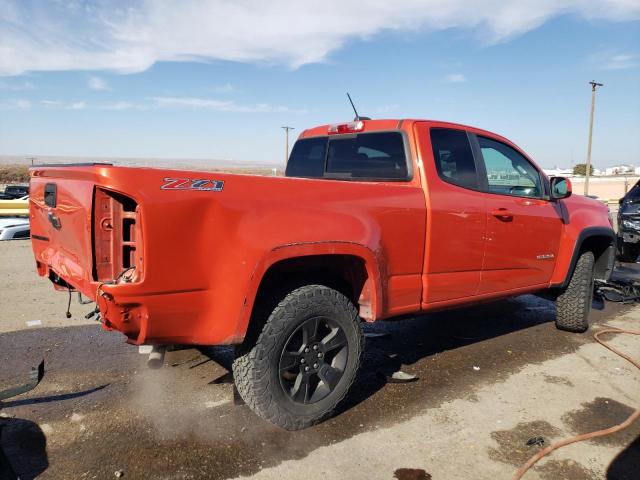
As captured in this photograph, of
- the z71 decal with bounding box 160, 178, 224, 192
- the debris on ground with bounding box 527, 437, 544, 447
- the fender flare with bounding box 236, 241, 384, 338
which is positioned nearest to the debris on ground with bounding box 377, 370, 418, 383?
the fender flare with bounding box 236, 241, 384, 338

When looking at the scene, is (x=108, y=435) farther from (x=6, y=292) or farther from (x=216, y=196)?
(x=6, y=292)

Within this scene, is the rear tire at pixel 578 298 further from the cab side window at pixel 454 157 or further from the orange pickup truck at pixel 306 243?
Answer: the cab side window at pixel 454 157

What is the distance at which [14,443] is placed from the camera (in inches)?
118

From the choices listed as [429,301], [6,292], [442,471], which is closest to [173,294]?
[442,471]

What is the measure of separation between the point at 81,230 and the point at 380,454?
2111mm

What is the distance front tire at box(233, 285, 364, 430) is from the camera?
9.80 ft

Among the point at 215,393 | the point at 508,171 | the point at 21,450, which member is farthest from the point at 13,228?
the point at 508,171

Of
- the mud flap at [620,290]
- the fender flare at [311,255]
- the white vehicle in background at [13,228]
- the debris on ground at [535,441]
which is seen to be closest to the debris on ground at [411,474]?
the debris on ground at [535,441]

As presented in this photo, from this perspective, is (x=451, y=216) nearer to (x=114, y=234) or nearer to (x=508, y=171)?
(x=508, y=171)

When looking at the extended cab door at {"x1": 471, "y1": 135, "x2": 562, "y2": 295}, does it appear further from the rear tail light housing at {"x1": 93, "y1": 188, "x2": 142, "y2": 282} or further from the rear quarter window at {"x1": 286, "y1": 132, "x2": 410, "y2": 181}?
the rear tail light housing at {"x1": 93, "y1": 188, "x2": 142, "y2": 282}

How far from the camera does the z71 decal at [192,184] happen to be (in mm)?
2518

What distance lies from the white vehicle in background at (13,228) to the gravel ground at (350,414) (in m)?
7.93

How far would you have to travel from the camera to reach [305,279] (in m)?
3.32

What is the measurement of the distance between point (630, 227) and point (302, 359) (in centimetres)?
719
